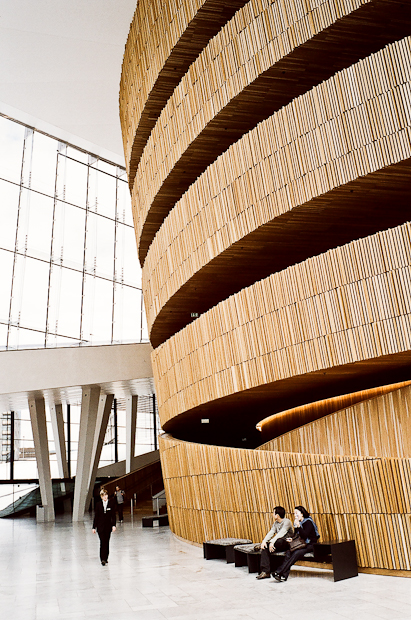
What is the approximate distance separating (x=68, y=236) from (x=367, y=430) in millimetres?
19630

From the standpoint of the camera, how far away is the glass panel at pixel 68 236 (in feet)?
95.0

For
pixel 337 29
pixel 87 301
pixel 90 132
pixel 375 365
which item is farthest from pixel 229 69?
pixel 87 301

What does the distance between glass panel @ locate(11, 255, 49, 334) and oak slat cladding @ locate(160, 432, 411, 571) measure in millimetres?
14036

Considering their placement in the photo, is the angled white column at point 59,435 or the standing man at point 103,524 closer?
the standing man at point 103,524

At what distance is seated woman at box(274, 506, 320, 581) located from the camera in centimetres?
900

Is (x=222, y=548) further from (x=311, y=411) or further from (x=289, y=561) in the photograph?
(x=311, y=411)

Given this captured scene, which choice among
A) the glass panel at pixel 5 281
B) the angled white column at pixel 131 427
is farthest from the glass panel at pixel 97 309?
the angled white column at pixel 131 427

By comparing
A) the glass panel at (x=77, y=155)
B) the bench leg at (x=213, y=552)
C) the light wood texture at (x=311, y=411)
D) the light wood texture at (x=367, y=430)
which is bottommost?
the bench leg at (x=213, y=552)

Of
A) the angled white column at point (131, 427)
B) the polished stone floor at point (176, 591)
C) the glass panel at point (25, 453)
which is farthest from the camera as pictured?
the glass panel at point (25, 453)

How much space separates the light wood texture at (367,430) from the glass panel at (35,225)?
16448 mm

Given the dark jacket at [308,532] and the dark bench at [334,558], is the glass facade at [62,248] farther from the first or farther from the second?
the dark jacket at [308,532]

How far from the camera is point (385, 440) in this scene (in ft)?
42.5

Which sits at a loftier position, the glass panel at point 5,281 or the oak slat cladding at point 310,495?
the glass panel at point 5,281

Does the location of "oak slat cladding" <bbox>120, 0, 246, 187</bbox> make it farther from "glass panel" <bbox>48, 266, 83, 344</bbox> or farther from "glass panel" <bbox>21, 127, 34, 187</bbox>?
"glass panel" <bbox>21, 127, 34, 187</bbox>
